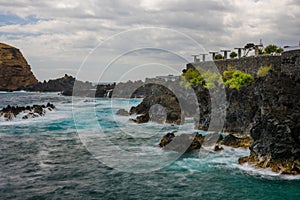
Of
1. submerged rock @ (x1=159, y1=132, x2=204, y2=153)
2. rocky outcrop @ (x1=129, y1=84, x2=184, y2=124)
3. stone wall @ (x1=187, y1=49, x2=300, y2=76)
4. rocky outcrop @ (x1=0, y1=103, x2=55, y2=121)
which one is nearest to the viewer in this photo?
submerged rock @ (x1=159, y1=132, x2=204, y2=153)

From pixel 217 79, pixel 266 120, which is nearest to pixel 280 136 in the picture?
pixel 266 120

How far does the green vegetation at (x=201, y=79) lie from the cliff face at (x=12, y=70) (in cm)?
13548

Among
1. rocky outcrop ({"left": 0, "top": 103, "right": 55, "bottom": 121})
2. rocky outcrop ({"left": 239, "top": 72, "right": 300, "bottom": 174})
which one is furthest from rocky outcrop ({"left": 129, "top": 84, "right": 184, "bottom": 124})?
rocky outcrop ({"left": 239, "top": 72, "right": 300, "bottom": 174})

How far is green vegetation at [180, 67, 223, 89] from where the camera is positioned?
3619 cm

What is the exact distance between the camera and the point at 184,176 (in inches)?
738

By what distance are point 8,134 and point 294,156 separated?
1098 inches

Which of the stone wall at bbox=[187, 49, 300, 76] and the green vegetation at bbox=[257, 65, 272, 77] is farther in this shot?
the green vegetation at bbox=[257, 65, 272, 77]

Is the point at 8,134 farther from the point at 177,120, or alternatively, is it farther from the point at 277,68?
the point at 277,68

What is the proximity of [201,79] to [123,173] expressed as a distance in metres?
24.1

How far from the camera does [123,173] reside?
19703 mm

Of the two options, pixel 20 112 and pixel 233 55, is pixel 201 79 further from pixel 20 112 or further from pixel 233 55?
pixel 20 112

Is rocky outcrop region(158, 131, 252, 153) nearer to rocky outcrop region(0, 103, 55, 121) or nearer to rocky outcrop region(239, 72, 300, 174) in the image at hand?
rocky outcrop region(239, 72, 300, 174)

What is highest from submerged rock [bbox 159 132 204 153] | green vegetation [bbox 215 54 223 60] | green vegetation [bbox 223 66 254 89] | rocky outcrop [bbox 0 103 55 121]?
green vegetation [bbox 215 54 223 60]

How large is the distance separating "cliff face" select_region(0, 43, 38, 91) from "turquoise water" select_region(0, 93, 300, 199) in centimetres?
14076
